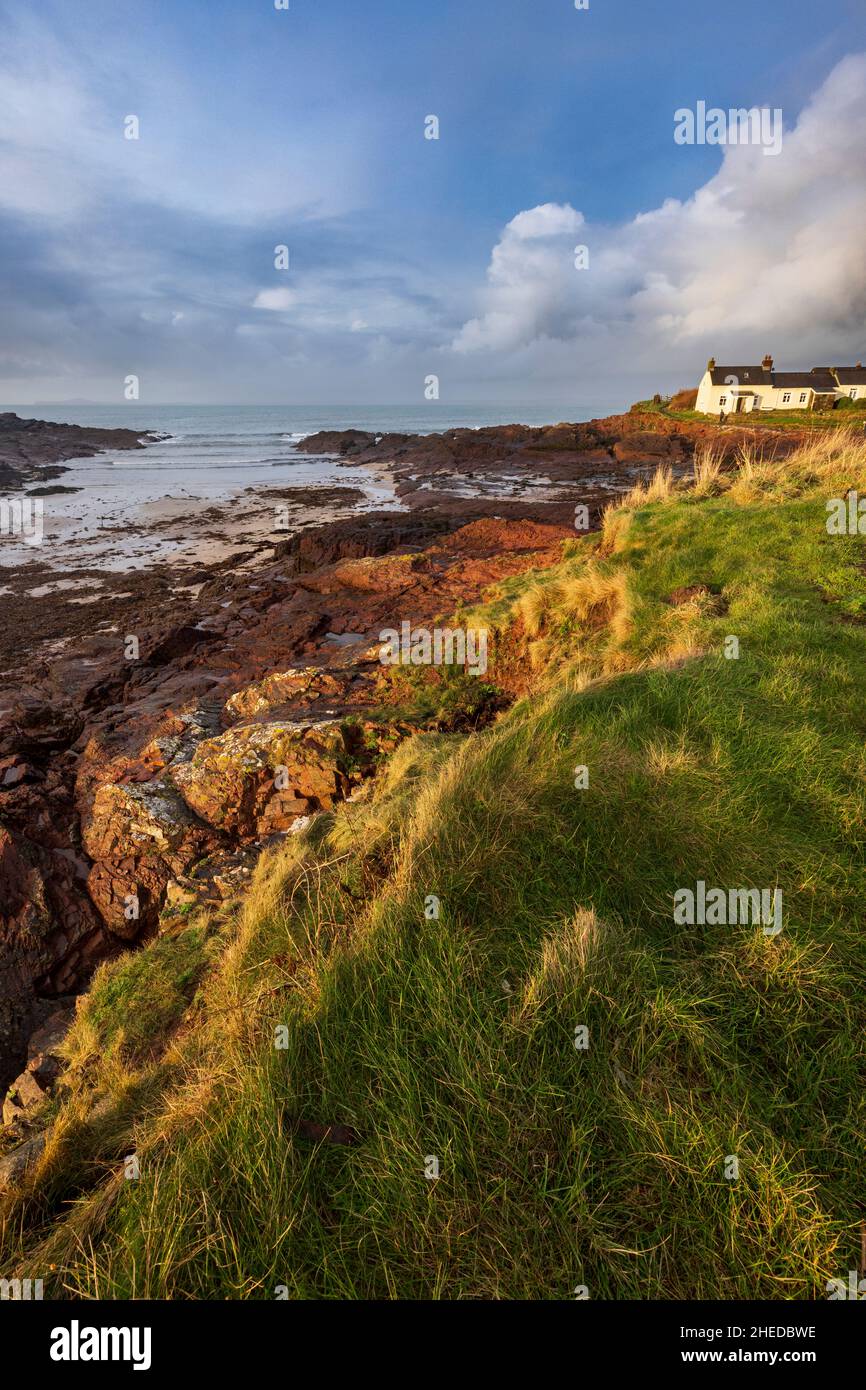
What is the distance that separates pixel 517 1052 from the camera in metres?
2.09

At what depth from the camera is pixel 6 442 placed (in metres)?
53.5

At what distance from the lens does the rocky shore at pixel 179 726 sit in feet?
16.6

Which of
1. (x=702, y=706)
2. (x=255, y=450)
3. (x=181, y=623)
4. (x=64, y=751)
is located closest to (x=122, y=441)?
(x=255, y=450)

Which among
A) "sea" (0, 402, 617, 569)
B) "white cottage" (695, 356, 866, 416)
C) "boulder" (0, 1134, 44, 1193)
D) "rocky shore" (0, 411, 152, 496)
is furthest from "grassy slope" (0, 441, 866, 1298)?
"white cottage" (695, 356, 866, 416)

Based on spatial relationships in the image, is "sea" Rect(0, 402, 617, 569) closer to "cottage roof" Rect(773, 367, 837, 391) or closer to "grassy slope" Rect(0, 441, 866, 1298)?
→ "grassy slope" Rect(0, 441, 866, 1298)

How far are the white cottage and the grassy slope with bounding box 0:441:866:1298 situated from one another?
6102 cm

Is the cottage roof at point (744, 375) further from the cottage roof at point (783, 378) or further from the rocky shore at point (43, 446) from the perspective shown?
the rocky shore at point (43, 446)

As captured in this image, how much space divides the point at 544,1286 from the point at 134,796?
18.1 feet

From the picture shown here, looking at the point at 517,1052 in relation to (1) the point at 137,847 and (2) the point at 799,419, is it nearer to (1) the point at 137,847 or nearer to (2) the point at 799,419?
(1) the point at 137,847

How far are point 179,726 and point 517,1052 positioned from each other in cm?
636

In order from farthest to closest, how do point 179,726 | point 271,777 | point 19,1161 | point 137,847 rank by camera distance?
point 179,726 → point 271,777 → point 137,847 → point 19,1161

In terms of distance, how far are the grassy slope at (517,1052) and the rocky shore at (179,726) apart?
1.39m

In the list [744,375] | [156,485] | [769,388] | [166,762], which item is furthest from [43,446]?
[769,388]
